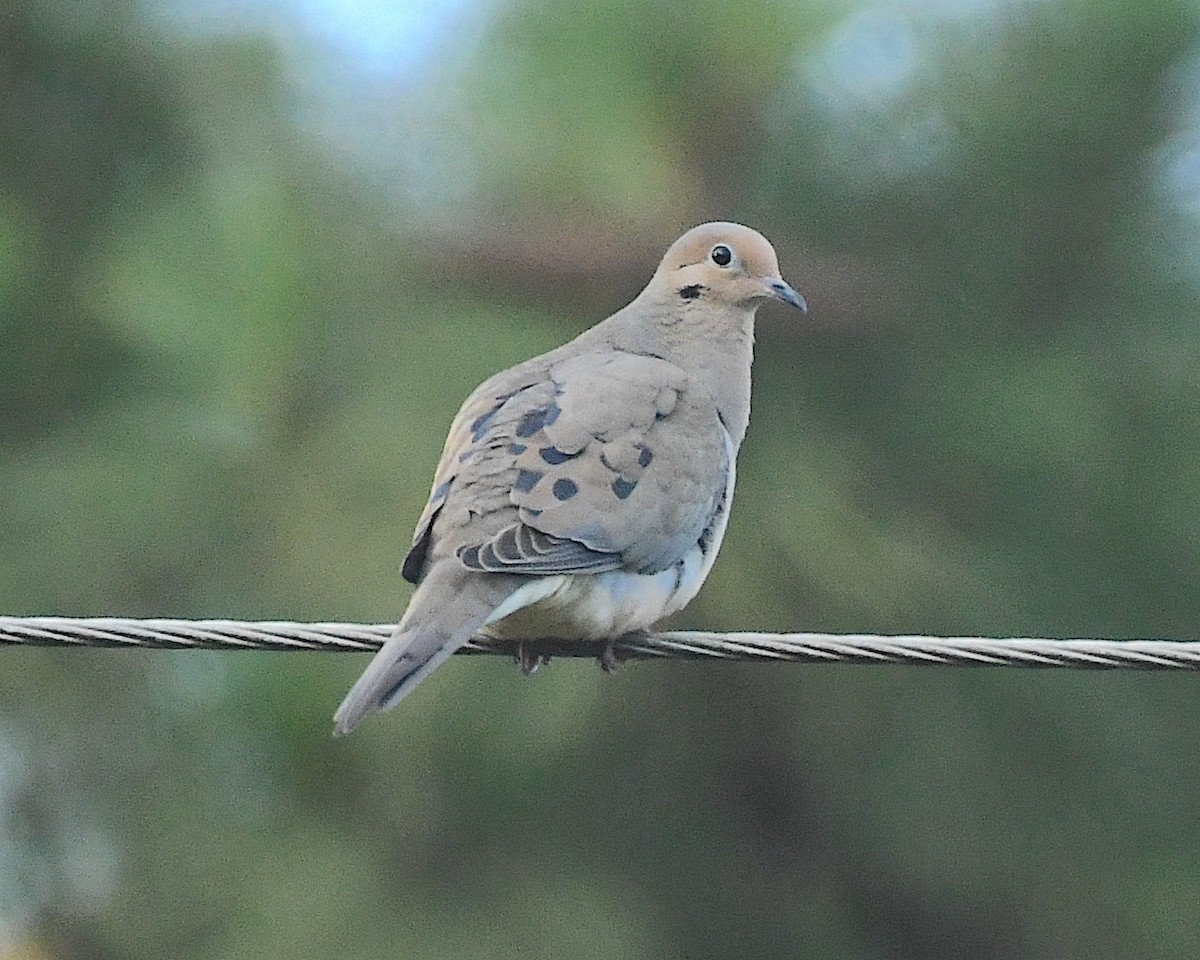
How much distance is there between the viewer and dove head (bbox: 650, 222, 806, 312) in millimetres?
3279

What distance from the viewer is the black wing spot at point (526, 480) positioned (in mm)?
2645

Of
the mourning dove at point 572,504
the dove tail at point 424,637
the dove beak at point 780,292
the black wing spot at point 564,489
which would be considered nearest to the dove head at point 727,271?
the dove beak at point 780,292

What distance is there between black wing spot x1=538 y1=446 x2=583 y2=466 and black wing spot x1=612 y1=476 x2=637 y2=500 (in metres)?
0.07

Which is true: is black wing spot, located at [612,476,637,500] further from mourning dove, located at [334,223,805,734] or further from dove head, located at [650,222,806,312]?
dove head, located at [650,222,806,312]

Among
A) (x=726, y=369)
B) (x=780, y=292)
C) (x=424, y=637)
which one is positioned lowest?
(x=424, y=637)

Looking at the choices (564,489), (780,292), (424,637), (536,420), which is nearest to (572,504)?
(564,489)

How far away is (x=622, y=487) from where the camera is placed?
8.91 feet

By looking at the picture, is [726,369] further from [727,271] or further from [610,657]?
[610,657]

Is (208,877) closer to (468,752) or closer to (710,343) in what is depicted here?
(468,752)

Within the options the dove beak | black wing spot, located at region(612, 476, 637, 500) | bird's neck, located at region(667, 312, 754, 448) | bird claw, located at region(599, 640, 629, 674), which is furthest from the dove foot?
the dove beak

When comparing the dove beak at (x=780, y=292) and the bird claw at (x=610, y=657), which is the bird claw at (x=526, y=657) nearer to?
the bird claw at (x=610, y=657)

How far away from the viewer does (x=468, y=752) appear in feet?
11.9

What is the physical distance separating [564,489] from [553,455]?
6 centimetres

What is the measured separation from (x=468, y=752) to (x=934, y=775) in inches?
35.9
